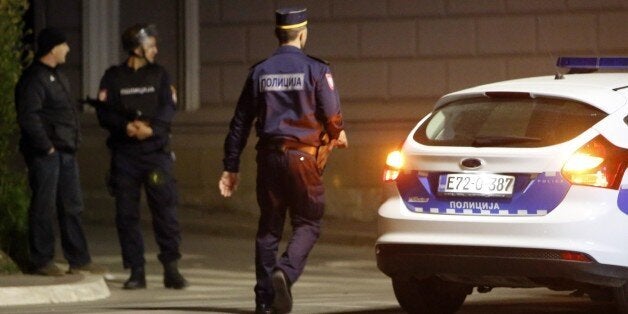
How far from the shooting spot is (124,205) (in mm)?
12203

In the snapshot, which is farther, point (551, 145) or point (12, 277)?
point (12, 277)

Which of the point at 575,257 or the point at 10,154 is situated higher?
the point at 575,257

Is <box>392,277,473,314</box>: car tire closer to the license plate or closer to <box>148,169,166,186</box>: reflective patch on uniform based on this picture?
the license plate

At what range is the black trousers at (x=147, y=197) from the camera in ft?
39.9

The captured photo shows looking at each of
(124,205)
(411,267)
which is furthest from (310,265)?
(411,267)

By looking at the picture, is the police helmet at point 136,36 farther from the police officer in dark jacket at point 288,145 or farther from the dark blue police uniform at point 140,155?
the police officer in dark jacket at point 288,145

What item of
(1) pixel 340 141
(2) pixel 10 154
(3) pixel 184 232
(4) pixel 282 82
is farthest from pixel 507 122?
(3) pixel 184 232

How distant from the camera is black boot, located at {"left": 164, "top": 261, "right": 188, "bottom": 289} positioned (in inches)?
485

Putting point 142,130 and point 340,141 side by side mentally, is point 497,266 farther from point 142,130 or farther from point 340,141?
point 142,130

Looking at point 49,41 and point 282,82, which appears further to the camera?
point 49,41

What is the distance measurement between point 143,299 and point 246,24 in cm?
729

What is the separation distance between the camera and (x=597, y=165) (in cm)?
898

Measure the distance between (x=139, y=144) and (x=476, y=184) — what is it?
3504mm

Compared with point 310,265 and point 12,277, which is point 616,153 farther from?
point 310,265
